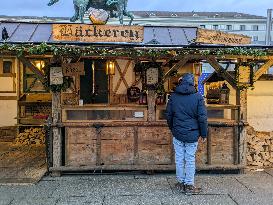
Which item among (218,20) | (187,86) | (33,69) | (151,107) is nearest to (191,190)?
(187,86)

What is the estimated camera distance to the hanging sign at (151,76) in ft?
28.5

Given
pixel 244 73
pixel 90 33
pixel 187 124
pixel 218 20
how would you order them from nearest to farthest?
pixel 187 124
pixel 90 33
pixel 244 73
pixel 218 20

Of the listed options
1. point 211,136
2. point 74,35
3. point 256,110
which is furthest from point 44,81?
point 256,110

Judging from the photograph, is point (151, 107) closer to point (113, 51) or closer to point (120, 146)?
point (120, 146)

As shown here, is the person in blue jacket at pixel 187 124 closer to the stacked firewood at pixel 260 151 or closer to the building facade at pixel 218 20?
the stacked firewood at pixel 260 151

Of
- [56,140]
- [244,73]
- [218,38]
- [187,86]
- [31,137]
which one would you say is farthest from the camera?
[31,137]

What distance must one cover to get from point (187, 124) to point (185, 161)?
2.18 ft

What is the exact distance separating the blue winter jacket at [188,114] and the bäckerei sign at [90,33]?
4.94 ft

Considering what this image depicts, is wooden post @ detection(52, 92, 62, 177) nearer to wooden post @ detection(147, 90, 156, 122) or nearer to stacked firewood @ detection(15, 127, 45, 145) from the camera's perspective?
wooden post @ detection(147, 90, 156, 122)

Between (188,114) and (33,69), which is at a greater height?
(33,69)

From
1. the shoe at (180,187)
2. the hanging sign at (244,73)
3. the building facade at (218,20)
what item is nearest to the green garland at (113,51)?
the hanging sign at (244,73)

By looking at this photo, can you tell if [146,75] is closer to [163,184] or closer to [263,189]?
[163,184]

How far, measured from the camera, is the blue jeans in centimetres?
732

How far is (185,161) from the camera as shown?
741cm
